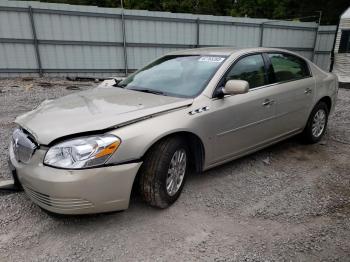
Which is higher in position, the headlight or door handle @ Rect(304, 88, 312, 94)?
the headlight

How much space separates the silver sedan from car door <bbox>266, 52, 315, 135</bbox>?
16mm

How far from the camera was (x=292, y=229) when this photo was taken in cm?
281

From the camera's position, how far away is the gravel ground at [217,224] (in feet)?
8.18

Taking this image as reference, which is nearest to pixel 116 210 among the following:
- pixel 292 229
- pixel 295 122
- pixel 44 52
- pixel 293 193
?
pixel 292 229

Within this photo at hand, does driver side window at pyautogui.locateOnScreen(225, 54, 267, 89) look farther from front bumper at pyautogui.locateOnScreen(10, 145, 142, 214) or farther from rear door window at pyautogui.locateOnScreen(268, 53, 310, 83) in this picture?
front bumper at pyautogui.locateOnScreen(10, 145, 142, 214)

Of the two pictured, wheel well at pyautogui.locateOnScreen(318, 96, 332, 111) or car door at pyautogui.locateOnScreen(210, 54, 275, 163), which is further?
wheel well at pyautogui.locateOnScreen(318, 96, 332, 111)

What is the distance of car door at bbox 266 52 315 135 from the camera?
4.14m

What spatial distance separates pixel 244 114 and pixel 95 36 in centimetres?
914

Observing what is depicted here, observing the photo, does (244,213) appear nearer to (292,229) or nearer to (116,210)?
(292,229)

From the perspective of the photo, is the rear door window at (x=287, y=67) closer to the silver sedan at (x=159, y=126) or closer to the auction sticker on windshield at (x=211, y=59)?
the silver sedan at (x=159, y=126)

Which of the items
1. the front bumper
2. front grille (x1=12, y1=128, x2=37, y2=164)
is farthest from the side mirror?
front grille (x1=12, y1=128, x2=37, y2=164)

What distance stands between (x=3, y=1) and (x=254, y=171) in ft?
32.8

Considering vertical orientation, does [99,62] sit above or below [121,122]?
below

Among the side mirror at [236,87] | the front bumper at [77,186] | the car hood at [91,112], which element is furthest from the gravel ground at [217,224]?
the side mirror at [236,87]
